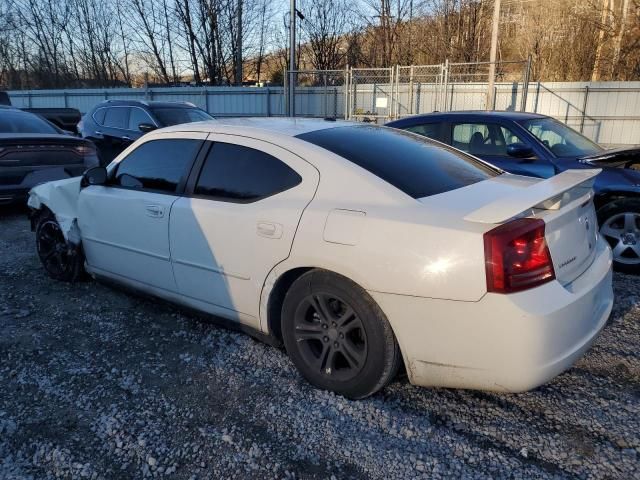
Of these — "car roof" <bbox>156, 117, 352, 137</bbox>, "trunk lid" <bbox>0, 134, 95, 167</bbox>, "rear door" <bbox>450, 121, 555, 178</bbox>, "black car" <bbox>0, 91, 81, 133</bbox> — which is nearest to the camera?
"car roof" <bbox>156, 117, 352, 137</bbox>

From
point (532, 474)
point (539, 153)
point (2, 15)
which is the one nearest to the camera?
point (532, 474)

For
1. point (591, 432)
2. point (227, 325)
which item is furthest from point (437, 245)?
point (227, 325)

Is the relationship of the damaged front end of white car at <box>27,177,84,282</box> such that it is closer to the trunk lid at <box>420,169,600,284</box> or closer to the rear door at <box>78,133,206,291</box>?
the rear door at <box>78,133,206,291</box>

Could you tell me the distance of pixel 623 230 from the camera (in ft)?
16.0

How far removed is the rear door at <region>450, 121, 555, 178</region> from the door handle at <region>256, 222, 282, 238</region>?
3.47m

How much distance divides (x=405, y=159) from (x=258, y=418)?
1.70 meters

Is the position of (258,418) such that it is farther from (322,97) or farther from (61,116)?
(322,97)

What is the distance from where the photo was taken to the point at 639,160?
192 inches

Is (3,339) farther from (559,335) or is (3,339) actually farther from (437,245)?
(559,335)

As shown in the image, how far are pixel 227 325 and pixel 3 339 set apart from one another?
1.61m

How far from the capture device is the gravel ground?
2256mm

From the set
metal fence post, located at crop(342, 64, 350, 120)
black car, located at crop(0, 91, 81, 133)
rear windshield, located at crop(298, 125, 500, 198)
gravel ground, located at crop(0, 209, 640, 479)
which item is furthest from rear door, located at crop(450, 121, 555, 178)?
black car, located at crop(0, 91, 81, 133)

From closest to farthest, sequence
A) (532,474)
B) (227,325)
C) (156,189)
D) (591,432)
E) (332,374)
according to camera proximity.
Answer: (532,474), (591,432), (332,374), (227,325), (156,189)

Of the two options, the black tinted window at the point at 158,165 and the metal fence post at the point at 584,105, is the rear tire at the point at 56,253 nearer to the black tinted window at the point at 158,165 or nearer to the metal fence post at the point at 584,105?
the black tinted window at the point at 158,165
